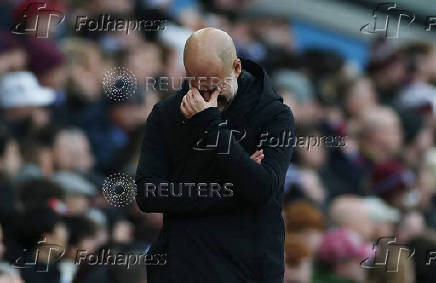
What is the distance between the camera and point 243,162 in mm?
4867

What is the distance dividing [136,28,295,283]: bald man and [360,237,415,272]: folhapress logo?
238 cm

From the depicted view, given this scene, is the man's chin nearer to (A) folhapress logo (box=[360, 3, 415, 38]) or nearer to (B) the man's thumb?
(B) the man's thumb

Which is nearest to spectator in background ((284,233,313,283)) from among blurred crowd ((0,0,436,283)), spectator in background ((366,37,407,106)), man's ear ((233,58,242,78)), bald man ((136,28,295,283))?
blurred crowd ((0,0,436,283))

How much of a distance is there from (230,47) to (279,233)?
800 mm

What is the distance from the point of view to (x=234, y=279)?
4.99 m

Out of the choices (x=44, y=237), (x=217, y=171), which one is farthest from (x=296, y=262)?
(x=217, y=171)

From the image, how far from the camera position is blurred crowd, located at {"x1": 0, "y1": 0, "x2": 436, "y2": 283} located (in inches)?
286

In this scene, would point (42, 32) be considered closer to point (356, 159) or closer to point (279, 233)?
point (356, 159)

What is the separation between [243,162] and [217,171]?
0.70 feet

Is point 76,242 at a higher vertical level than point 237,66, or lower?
lower

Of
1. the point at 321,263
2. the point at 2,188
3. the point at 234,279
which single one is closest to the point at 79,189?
the point at 2,188
